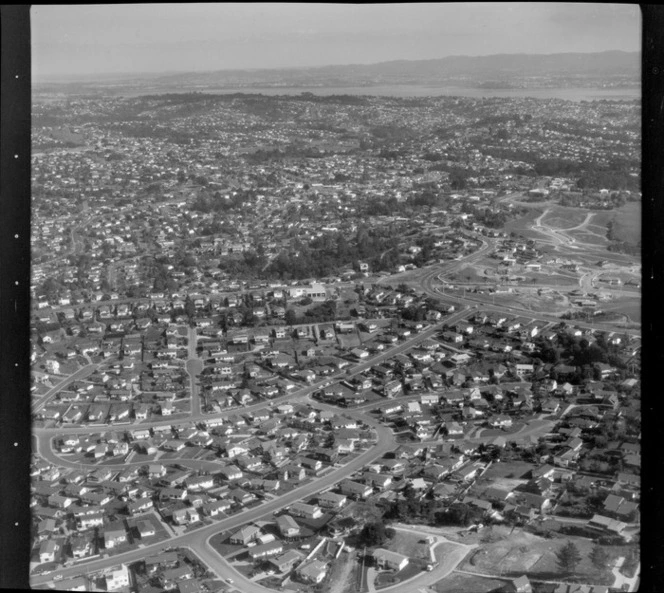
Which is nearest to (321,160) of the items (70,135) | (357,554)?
(70,135)

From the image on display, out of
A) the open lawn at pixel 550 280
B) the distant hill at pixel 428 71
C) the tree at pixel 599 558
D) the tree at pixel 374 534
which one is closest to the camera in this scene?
the tree at pixel 599 558

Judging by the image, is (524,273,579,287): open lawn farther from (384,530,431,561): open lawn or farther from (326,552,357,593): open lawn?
(326,552,357,593): open lawn

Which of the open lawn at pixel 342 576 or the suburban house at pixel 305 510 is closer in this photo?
the open lawn at pixel 342 576

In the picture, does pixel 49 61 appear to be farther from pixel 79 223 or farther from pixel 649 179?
pixel 649 179

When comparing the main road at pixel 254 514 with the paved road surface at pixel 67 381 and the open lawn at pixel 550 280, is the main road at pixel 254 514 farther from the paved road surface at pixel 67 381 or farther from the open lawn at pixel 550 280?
the open lawn at pixel 550 280

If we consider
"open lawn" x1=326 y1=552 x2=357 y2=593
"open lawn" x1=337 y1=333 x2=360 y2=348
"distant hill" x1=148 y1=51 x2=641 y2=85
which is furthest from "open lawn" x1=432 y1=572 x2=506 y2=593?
"distant hill" x1=148 y1=51 x2=641 y2=85

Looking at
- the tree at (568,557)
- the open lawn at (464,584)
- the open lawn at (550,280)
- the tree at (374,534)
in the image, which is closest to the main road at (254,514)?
the tree at (374,534)
